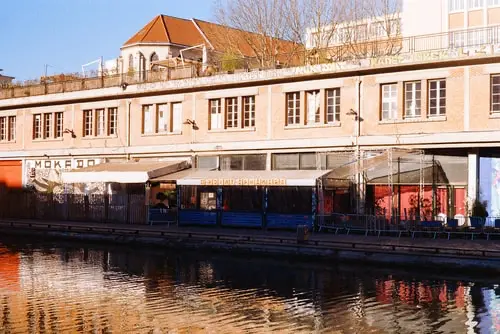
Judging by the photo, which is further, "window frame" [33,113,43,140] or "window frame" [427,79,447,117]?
"window frame" [33,113,43,140]

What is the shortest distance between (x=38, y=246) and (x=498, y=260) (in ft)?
56.5

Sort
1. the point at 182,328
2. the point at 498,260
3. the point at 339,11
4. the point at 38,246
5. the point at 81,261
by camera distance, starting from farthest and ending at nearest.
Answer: the point at 339,11 → the point at 38,246 → the point at 81,261 → the point at 498,260 → the point at 182,328

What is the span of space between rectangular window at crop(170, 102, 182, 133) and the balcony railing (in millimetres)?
1385

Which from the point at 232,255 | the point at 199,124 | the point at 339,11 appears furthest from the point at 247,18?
the point at 232,255

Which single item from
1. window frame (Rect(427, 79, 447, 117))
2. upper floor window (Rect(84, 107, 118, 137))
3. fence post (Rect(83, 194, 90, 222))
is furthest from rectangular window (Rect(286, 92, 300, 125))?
upper floor window (Rect(84, 107, 118, 137))

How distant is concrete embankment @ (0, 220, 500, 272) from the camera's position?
2159cm

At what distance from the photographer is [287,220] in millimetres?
30375

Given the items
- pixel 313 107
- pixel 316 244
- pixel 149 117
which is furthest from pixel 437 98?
pixel 149 117

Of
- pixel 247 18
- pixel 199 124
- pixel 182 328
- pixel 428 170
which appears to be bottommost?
pixel 182 328

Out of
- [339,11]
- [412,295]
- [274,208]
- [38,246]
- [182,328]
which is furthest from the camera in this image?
[339,11]

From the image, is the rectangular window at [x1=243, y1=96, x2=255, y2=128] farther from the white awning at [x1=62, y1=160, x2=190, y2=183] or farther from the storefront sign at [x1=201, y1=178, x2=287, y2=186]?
the storefront sign at [x1=201, y1=178, x2=287, y2=186]

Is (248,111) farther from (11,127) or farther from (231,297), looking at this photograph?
(231,297)

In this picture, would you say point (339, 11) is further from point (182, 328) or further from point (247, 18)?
point (182, 328)

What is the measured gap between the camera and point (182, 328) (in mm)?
13977
